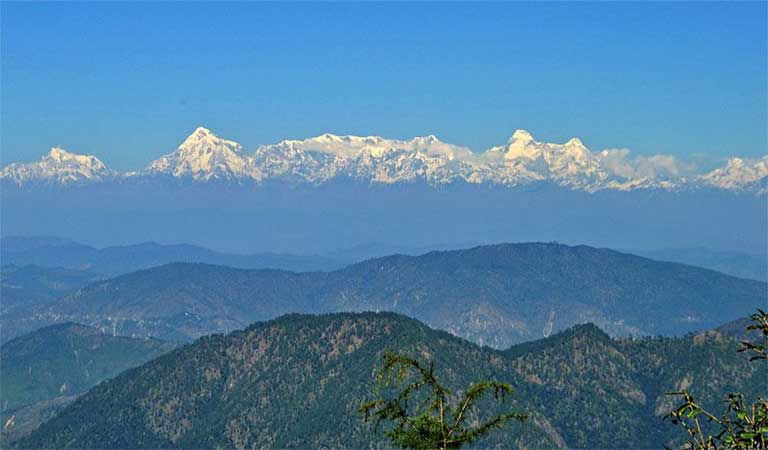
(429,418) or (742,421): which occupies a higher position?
(742,421)

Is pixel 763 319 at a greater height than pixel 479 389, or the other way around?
pixel 763 319

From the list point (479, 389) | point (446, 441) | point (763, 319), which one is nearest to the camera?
point (763, 319)

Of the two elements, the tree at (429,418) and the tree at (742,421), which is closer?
the tree at (742,421)

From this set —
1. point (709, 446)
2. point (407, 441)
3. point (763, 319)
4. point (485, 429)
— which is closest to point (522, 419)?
point (485, 429)

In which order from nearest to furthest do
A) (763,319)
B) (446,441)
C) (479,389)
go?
1. (763,319)
2. (479,389)
3. (446,441)

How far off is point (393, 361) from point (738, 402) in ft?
48.2

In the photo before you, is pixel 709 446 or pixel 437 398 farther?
pixel 437 398

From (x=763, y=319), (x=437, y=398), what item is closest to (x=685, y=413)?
(x=763, y=319)

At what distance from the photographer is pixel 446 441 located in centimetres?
4659

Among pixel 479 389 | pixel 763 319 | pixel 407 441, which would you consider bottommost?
pixel 407 441

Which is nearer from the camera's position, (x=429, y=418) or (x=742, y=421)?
(x=742, y=421)

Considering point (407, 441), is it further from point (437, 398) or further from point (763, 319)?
point (763, 319)

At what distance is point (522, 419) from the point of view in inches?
1913

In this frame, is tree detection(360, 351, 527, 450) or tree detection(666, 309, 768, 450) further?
tree detection(360, 351, 527, 450)
